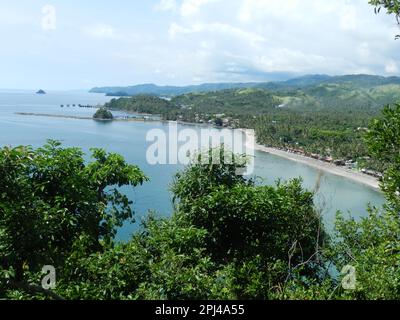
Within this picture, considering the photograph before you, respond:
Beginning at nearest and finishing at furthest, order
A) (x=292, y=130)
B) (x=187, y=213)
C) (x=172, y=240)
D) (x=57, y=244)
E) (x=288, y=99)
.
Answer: (x=57, y=244) → (x=172, y=240) → (x=187, y=213) → (x=292, y=130) → (x=288, y=99)

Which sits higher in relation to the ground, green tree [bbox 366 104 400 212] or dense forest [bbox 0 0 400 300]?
green tree [bbox 366 104 400 212]

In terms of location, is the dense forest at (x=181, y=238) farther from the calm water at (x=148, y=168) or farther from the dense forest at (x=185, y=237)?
the calm water at (x=148, y=168)

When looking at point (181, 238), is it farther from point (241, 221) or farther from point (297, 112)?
point (297, 112)

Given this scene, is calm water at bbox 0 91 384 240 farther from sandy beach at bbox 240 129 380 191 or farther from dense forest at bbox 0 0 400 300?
dense forest at bbox 0 0 400 300

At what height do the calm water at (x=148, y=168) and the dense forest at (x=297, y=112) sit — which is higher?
the dense forest at (x=297, y=112)

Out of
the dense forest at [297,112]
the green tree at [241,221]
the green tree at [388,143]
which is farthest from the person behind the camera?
the dense forest at [297,112]

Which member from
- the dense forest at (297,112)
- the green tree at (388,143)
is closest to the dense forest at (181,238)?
the green tree at (388,143)

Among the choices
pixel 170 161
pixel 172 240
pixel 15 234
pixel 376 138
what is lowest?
pixel 170 161

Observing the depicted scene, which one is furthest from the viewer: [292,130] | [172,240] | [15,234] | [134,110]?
[134,110]

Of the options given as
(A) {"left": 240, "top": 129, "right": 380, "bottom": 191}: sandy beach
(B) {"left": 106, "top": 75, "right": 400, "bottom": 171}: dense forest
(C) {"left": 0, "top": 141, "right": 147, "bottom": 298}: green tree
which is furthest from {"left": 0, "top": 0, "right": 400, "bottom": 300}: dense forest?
(A) {"left": 240, "top": 129, "right": 380, "bottom": 191}: sandy beach
